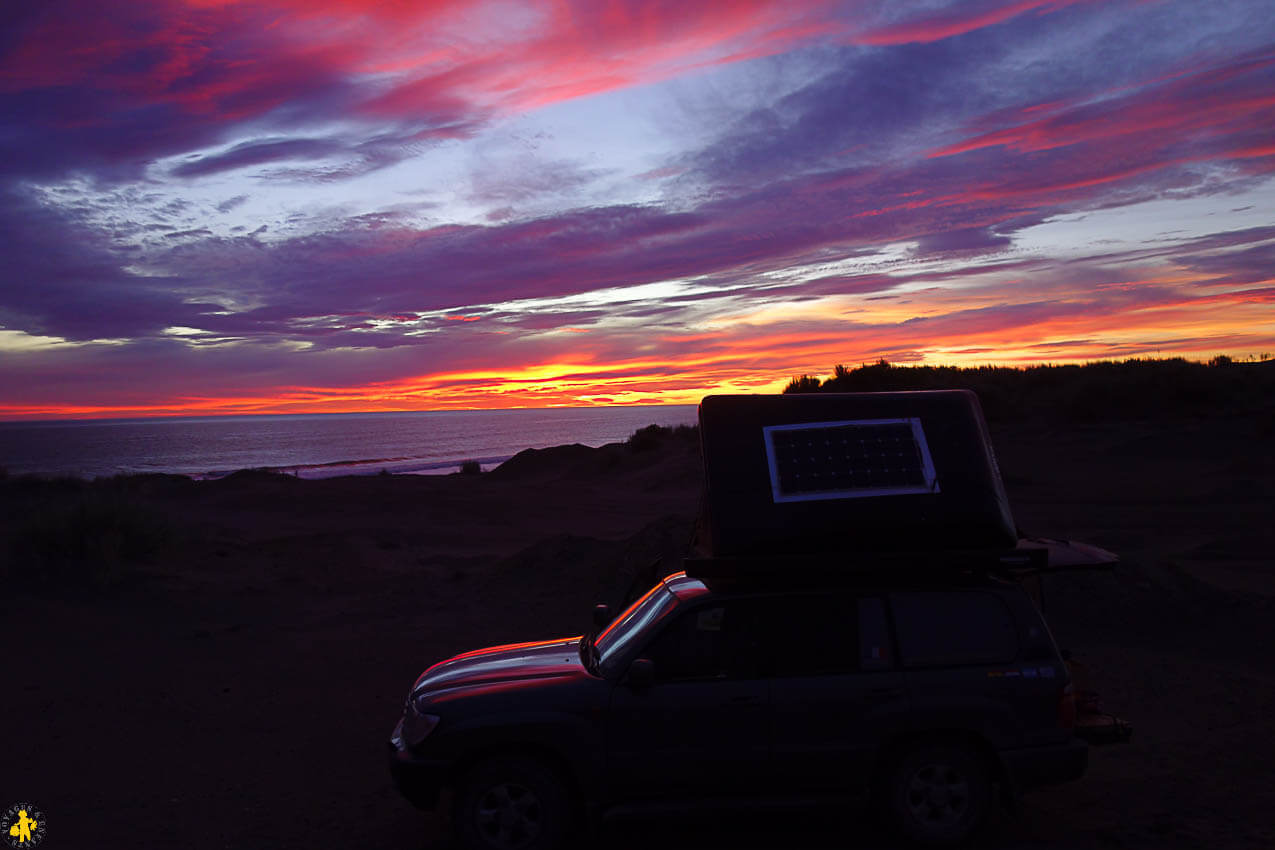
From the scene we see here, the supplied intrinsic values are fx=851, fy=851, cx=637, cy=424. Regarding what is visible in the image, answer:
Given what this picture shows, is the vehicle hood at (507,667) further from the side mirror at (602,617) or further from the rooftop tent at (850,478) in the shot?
the rooftop tent at (850,478)

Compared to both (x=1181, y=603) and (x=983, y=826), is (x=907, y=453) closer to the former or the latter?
(x=983, y=826)

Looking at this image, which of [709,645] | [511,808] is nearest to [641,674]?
[709,645]

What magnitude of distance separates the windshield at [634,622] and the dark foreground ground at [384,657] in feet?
3.64

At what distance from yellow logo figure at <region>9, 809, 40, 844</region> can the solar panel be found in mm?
5381

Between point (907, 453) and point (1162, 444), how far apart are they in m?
25.0

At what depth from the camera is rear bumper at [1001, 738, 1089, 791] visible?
485 centimetres

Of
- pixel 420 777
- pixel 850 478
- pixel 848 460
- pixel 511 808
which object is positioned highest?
pixel 848 460

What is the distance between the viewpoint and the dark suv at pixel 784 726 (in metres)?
4.85

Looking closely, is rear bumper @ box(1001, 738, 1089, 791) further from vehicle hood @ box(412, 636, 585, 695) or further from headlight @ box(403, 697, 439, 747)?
headlight @ box(403, 697, 439, 747)

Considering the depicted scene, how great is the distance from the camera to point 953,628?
5000 millimetres

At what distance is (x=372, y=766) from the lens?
676cm

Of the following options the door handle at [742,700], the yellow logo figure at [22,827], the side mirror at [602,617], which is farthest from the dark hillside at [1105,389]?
the yellow logo figure at [22,827]

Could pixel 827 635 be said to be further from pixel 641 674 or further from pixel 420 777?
pixel 420 777

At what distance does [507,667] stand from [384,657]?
5.02m
